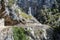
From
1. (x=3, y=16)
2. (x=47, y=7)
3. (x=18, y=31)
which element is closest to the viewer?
(x=18, y=31)

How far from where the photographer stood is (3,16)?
104 feet

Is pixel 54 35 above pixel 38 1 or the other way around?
above

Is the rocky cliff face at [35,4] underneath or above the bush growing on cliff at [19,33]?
underneath

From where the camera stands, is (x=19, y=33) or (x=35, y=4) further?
(x=35, y=4)

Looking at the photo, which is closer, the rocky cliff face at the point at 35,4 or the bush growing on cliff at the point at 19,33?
the bush growing on cliff at the point at 19,33

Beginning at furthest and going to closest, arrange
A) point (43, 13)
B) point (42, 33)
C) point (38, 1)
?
point (38, 1)
point (43, 13)
point (42, 33)

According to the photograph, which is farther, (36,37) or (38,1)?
(38,1)

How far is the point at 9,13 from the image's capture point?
33.3m

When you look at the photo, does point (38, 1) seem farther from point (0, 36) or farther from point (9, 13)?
point (0, 36)

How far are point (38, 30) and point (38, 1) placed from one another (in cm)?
4961

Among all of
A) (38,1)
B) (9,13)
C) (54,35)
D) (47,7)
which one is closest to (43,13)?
(47,7)

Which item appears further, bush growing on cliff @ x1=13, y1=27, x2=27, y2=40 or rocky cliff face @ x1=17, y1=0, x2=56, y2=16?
rocky cliff face @ x1=17, y1=0, x2=56, y2=16

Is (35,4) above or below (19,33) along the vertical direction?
below

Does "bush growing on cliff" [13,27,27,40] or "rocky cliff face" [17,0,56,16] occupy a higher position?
"bush growing on cliff" [13,27,27,40]
